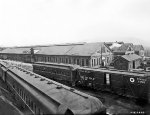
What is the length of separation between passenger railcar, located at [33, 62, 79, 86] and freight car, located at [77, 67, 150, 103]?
3.69ft

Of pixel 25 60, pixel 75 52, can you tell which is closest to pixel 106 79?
pixel 75 52

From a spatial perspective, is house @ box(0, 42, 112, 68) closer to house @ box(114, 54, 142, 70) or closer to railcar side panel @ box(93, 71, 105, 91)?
house @ box(114, 54, 142, 70)

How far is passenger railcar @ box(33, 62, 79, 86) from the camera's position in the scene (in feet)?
74.5

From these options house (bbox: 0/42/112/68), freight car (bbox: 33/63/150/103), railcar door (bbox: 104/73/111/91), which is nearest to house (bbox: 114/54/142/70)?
house (bbox: 0/42/112/68)

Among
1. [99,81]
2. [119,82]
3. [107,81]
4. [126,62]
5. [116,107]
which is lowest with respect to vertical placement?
[116,107]

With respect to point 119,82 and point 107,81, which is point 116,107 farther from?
point 107,81

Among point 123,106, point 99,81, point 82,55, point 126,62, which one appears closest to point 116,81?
point 99,81

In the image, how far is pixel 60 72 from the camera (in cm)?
2508

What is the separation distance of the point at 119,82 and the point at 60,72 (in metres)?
10.7

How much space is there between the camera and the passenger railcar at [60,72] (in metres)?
22.7

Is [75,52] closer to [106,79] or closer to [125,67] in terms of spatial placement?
[125,67]

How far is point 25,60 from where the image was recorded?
55094 millimetres

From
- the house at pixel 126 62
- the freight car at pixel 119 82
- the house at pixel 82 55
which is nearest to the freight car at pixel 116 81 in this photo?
the freight car at pixel 119 82

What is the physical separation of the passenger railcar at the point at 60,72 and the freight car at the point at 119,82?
1.13 meters
